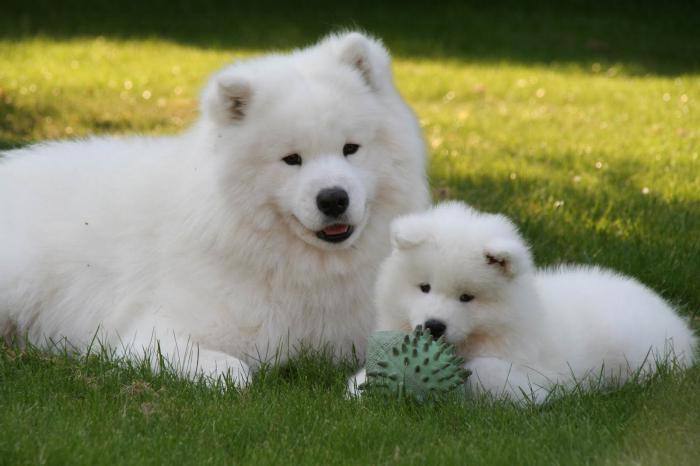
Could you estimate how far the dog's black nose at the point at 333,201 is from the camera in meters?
Result: 4.39

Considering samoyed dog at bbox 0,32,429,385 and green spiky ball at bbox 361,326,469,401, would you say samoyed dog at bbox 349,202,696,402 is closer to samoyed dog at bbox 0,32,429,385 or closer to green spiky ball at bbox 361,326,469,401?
green spiky ball at bbox 361,326,469,401

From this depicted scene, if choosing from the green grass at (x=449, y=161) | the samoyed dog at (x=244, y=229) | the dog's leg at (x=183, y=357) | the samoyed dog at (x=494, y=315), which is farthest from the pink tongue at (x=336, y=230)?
the dog's leg at (x=183, y=357)

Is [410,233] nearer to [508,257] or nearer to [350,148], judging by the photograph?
[508,257]

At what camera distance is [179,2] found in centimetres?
1942

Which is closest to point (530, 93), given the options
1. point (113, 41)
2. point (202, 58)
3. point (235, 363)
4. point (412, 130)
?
point (202, 58)

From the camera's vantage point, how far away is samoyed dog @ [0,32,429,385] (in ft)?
14.9

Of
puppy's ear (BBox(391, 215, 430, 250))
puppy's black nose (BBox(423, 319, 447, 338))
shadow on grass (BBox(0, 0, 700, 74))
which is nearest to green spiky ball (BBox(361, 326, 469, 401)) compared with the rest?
puppy's black nose (BBox(423, 319, 447, 338))

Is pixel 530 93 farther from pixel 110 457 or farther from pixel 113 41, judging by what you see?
pixel 110 457

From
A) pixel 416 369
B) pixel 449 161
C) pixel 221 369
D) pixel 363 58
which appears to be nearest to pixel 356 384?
pixel 416 369

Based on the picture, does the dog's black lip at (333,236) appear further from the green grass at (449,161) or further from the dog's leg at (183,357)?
the dog's leg at (183,357)

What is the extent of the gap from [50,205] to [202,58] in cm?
923

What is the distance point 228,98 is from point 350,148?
1.84 feet

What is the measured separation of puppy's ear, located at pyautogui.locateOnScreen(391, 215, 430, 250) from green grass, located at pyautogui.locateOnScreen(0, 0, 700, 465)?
0.63 metres

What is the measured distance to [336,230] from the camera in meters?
4.57
